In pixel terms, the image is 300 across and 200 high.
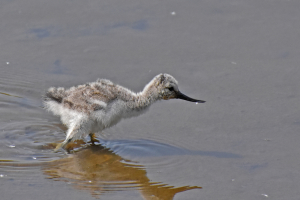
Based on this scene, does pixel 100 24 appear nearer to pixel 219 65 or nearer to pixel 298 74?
pixel 219 65

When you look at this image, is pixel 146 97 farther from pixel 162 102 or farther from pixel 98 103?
pixel 98 103

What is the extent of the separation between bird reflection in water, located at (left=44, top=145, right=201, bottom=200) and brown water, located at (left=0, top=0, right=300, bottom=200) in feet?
0.03

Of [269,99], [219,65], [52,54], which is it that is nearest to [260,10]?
[219,65]

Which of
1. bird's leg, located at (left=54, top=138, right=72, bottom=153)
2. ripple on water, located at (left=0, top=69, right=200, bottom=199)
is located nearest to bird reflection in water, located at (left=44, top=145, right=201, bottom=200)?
ripple on water, located at (left=0, top=69, right=200, bottom=199)

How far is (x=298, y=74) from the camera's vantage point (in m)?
6.02

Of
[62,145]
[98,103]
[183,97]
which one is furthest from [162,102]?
[62,145]

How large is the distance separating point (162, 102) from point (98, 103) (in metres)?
1.17

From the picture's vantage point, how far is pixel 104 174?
461cm

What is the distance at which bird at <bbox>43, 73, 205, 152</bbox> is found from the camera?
16.2ft

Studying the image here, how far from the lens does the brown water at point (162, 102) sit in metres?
4.44

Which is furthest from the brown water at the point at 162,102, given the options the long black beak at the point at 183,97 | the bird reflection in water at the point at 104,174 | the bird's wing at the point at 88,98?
the bird's wing at the point at 88,98

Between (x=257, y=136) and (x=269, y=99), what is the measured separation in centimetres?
73

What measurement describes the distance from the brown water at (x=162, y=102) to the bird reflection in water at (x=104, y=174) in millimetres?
10

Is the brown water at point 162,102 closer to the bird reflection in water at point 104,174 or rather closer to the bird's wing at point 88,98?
the bird reflection in water at point 104,174
